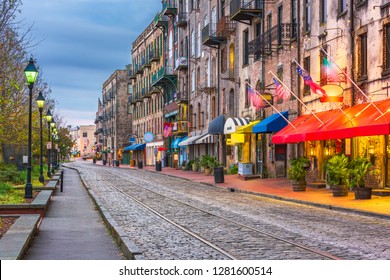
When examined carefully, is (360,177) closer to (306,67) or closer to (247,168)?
(306,67)

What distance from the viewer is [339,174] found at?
963 inches

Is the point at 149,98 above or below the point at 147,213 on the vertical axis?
above

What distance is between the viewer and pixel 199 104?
5938 cm

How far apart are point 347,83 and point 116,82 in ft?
293

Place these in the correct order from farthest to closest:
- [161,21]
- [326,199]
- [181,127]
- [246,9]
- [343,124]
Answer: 1. [161,21]
2. [181,127]
3. [246,9]
4. [343,124]
5. [326,199]

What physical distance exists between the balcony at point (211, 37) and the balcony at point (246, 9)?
6.75 metres

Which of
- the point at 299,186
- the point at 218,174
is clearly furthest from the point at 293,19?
the point at 299,186

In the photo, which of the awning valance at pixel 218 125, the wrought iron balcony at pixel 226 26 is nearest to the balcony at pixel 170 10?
the wrought iron balcony at pixel 226 26

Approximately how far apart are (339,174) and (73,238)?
515 inches

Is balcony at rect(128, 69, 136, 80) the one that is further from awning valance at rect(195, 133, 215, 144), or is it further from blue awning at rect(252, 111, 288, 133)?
blue awning at rect(252, 111, 288, 133)

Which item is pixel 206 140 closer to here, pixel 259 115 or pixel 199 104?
pixel 199 104

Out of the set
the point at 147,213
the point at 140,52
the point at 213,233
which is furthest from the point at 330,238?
the point at 140,52

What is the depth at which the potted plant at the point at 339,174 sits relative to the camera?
79.8ft

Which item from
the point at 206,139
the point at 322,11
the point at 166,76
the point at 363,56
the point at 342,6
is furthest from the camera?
the point at 166,76
